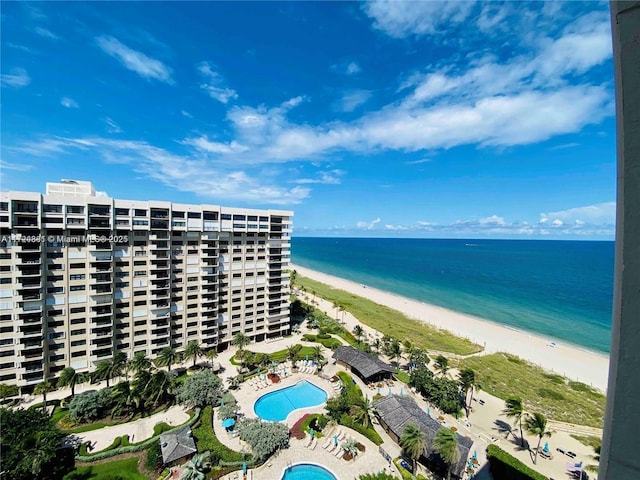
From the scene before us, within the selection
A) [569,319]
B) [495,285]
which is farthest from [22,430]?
[495,285]

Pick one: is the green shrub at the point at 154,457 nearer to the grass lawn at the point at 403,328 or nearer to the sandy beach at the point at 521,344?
the grass lawn at the point at 403,328

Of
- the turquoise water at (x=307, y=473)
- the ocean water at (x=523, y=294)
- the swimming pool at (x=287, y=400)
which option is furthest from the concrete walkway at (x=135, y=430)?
the ocean water at (x=523, y=294)

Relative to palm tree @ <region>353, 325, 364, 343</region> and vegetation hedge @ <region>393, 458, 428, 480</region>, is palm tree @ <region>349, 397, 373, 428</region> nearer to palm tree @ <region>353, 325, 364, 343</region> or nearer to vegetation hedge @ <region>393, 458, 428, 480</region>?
vegetation hedge @ <region>393, 458, 428, 480</region>

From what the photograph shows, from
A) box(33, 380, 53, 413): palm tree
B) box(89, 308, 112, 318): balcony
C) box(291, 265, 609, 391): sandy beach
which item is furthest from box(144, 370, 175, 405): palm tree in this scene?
box(291, 265, 609, 391): sandy beach

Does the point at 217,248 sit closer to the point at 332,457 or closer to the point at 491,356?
the point at 332,457

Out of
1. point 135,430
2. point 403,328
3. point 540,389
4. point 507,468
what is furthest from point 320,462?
point 403,328

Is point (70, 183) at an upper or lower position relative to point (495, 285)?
upper
